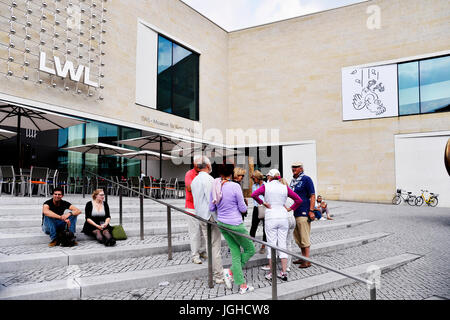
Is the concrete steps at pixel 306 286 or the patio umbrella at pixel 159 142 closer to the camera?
the concrete steps at pixel 306 286

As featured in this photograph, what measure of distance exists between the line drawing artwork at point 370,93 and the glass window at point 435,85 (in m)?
1.89

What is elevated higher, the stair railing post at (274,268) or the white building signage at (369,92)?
the white building signage at (369,92)

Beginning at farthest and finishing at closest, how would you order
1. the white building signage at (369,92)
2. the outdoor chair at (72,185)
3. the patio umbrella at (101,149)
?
the white building signage at (369,92), the patio umbrella at (101,149), the outdoor chair at (72,185)

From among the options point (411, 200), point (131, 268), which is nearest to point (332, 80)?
point (411, 200)

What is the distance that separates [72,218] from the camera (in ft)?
17.9

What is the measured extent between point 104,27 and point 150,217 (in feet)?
34.0

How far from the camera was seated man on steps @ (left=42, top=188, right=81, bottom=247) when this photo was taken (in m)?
5.14

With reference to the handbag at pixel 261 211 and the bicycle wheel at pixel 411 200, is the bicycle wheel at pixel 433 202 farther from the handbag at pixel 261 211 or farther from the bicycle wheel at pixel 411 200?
the handbag at pixel 261 211

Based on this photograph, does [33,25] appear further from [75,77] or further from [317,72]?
[317,72]

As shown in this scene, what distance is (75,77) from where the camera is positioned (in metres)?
12.7

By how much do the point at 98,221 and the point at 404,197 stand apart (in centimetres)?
1585

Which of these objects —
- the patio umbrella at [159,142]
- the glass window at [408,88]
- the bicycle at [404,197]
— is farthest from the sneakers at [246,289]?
the glass window at [408,88]

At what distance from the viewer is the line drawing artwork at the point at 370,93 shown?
18.0 meters
